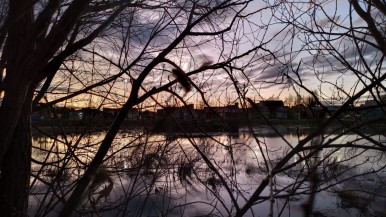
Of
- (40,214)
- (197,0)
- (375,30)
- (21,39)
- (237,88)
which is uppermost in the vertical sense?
(197,0)

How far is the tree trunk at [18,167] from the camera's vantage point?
2662 millimetres

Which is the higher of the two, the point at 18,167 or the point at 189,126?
the point at 189,126

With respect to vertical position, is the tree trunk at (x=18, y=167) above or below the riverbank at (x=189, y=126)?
below

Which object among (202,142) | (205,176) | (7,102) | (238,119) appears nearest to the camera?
(7,102)

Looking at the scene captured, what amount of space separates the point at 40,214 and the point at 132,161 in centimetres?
108

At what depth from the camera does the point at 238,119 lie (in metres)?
2.24

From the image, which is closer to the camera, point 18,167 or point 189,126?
point 18,167

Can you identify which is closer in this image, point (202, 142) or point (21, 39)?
point (21, 39)

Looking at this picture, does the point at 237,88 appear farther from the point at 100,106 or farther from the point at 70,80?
the point at 70,80

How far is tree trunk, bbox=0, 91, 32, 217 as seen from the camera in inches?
105

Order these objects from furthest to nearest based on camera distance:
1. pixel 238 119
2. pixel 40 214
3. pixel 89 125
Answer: pixel 89 125
pixel 40 214
pixel 238 119

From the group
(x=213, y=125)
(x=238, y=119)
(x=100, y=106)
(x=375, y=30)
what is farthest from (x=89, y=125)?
(x=375, y=30)

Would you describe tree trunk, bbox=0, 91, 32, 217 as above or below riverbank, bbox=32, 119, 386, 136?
below

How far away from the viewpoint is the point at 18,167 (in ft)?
8.86
